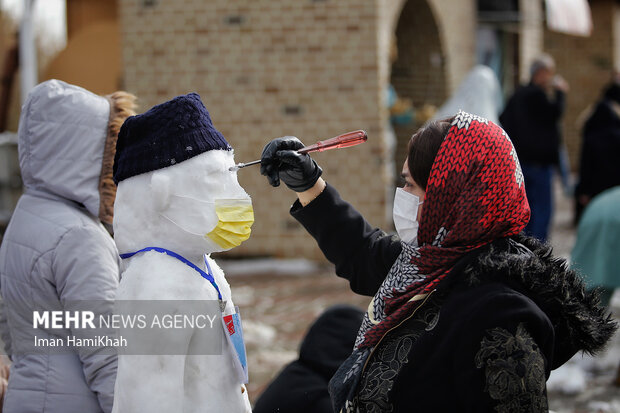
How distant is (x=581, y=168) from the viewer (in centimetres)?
837

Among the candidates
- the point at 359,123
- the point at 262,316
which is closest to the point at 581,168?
the point at 359,123

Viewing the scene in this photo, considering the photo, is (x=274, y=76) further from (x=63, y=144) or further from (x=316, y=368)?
(x=63, y=144)

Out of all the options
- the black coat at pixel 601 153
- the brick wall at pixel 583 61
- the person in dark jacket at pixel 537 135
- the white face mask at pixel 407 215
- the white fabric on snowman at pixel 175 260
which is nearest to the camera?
the white fabric on snowman at pixel 175 260

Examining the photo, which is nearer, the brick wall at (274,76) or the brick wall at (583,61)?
the brick wall at (274,76)

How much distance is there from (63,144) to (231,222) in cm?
72

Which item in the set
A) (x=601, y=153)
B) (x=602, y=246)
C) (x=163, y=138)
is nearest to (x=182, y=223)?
(x=163, y=138)

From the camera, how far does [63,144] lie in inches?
98.3

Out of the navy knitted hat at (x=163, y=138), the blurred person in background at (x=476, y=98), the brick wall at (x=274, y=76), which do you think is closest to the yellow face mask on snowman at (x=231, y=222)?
the navy knitted hat at (x=163, y=138)

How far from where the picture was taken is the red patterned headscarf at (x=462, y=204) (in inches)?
80.5

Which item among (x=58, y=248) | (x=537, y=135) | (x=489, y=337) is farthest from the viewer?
(x=537, y=135)

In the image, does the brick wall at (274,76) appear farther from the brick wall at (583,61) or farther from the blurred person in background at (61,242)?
the brick wall at (583,61)

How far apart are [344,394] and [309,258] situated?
583cm

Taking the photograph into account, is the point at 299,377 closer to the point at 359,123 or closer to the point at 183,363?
the point at 183,363

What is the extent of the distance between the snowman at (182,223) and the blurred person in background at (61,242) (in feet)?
0.97
